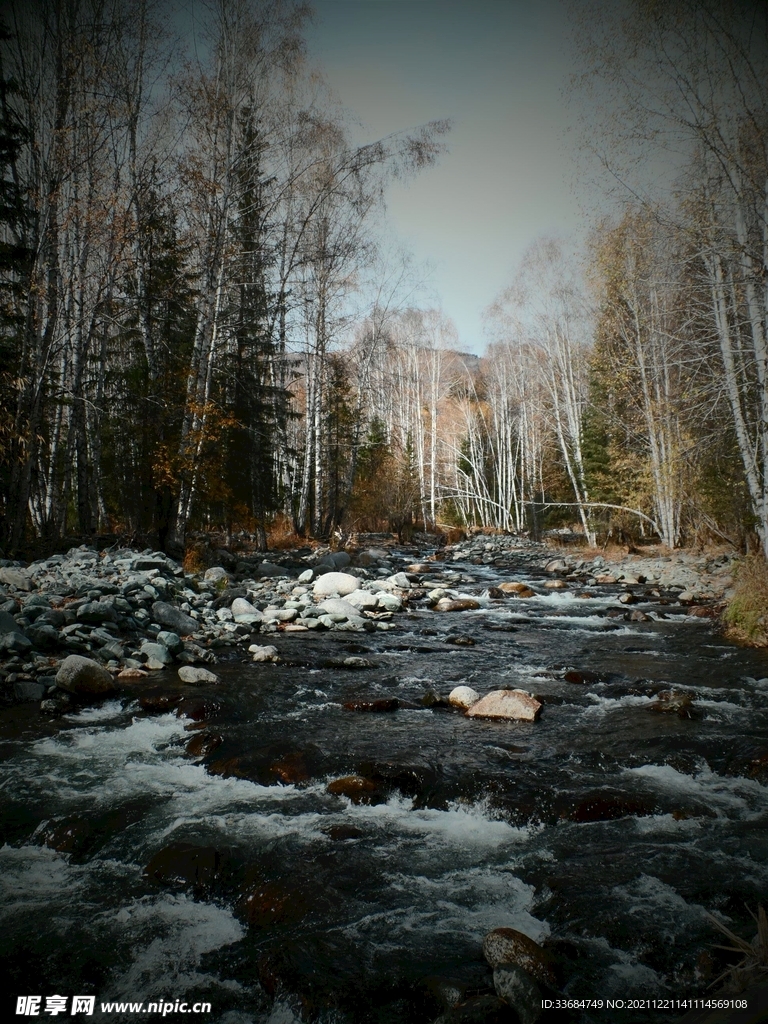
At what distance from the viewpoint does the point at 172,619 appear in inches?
258

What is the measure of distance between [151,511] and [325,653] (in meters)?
5.99

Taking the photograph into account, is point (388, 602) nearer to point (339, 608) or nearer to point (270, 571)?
point (339, 608)

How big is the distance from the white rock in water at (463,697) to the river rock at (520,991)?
9.18 feet

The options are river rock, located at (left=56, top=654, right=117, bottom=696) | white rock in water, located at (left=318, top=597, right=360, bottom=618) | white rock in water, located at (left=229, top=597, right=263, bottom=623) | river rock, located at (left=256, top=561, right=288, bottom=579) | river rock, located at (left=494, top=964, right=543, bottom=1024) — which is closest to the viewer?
river rock, located at (left=494, top=964, right=543, bottom=1024)

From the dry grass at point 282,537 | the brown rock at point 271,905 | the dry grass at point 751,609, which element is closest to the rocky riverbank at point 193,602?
the dry grass at point 751,609

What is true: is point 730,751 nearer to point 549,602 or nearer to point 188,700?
point 188,700

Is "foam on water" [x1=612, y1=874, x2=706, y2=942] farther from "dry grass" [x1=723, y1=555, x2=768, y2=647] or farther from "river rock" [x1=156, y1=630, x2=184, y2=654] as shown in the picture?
"dry grass" [x1=723, y1=555, x2=768, y2=647]

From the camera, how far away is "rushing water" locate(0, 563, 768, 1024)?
191 cm

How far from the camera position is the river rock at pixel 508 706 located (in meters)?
4.34

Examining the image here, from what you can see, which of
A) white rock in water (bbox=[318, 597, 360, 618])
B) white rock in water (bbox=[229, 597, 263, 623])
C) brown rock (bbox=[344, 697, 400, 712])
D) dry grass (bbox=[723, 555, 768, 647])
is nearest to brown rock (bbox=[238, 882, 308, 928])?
brown rock (bbox=[344, 697, 400, 712])

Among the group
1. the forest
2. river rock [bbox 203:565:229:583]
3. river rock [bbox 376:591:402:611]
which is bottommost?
river rock [bbox 376:591:402:611]

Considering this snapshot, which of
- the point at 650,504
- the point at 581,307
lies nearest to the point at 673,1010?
the point at 650,504

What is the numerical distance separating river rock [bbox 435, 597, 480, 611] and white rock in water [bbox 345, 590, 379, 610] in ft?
4.05

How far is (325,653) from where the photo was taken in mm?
6359
